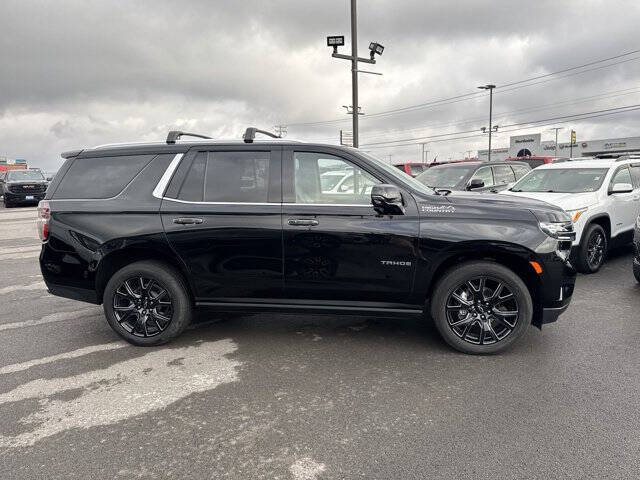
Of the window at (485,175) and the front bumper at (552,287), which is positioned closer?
the front bumper at (552,287)

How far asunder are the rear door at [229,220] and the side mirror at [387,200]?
2.86 feet

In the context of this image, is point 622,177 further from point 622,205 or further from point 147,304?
point 147,304

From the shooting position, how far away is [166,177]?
435cm

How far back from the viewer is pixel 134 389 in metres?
3.57

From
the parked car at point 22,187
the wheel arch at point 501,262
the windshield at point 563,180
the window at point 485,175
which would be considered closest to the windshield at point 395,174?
the wheel arch at point 501,262

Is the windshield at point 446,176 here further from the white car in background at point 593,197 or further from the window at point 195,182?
the window at point 195,182

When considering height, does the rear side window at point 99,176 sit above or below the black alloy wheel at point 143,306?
above

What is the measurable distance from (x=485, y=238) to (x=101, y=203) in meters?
3.47

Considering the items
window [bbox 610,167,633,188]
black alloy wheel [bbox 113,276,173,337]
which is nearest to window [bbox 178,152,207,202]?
black alloy wheel [bbox 113,276,173,337]

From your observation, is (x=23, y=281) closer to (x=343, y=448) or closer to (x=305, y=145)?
(x=305, y=145)

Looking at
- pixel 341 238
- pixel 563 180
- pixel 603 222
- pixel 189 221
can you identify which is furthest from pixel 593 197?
pixel 189 221

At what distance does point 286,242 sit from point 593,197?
559 centimetres

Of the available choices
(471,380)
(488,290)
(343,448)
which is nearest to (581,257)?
(488,290)

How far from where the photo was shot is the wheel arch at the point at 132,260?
4312 mm
